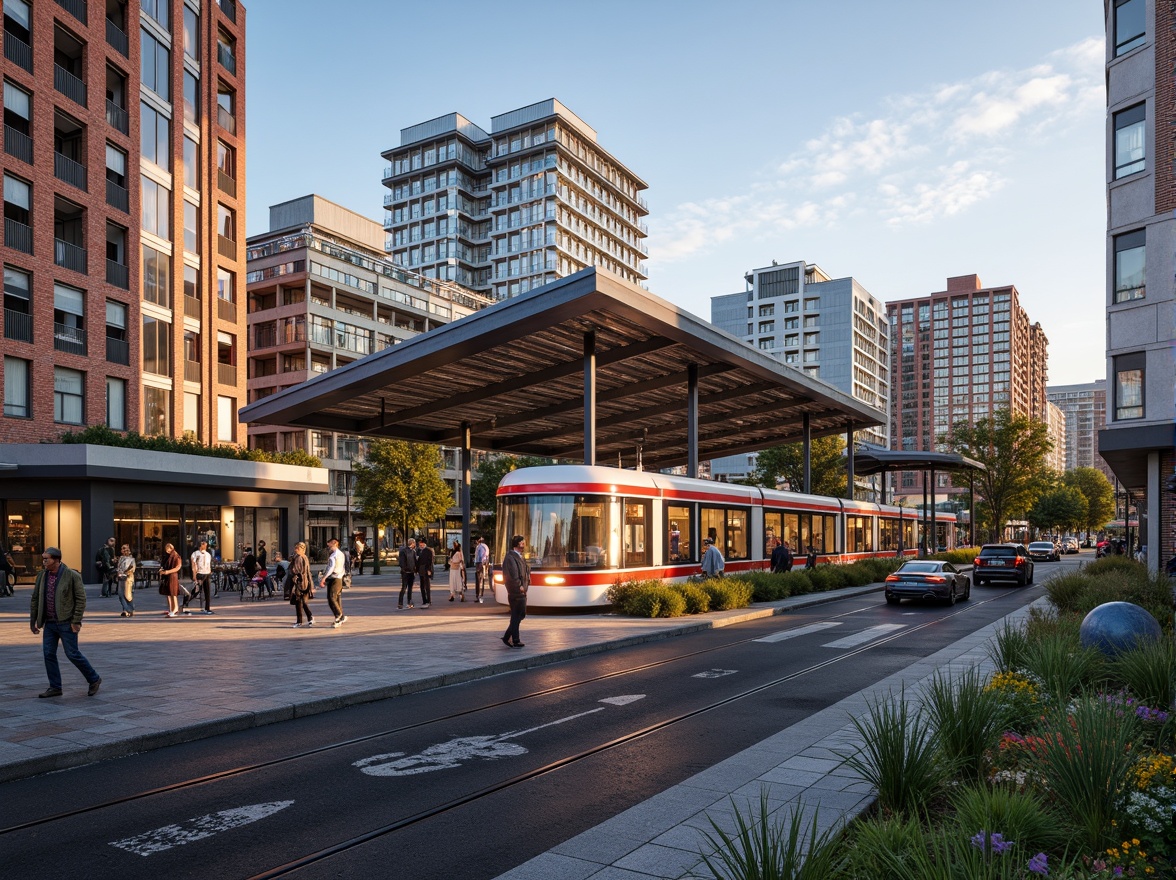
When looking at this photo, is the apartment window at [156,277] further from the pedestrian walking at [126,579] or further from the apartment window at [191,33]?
the pedestrian walking at [126,579]

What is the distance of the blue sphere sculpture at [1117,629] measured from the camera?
9.85 meters

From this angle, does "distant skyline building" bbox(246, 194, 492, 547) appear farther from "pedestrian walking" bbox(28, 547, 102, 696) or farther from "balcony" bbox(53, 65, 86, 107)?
"pedestrian walking" bbox(28, 547, 102, 696)

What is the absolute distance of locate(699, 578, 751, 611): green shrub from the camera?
879 inches

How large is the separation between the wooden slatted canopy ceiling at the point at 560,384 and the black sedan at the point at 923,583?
7962 millimetres

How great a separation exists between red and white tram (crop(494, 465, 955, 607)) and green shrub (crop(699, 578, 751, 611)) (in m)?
1.90

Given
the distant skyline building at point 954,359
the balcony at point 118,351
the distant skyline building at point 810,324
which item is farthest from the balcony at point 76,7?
the distant skyline building at point 954,359

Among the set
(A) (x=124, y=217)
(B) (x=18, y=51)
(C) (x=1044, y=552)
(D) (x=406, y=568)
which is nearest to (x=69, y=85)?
(B) (x=18, y=51)

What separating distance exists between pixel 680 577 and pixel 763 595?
2428 millimetres

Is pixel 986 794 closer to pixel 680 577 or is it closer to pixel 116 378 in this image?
pixel 680 577

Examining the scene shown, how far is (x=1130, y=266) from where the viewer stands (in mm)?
28812

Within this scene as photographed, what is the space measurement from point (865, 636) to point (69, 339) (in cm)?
3222

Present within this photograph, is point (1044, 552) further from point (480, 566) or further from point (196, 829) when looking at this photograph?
point (196, 829)

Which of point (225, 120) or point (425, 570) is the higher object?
point (225, 120)

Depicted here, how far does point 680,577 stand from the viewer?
83.4 feet
